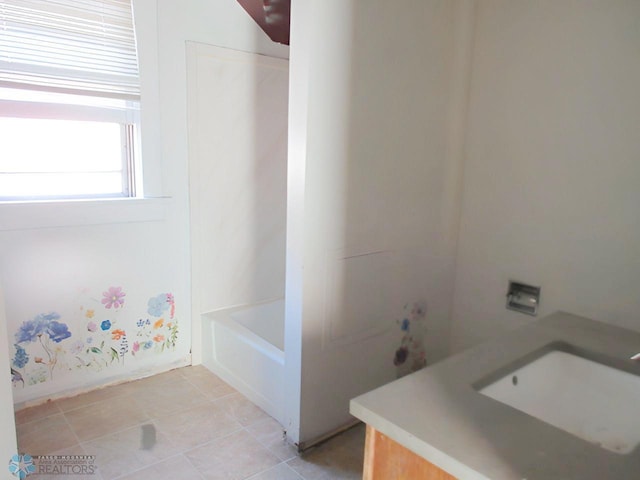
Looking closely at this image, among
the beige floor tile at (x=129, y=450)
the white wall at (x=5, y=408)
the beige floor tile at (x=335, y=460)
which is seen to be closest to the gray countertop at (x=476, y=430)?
the beige floor tile at (x=335, y=460)

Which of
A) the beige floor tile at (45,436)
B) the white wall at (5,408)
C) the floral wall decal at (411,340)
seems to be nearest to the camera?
the white wall at (5,408)

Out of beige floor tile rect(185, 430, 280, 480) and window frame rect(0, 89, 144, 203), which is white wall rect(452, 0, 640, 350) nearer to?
beige floor tile rect(185, 430, 280, 480)

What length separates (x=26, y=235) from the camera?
2.06 meters

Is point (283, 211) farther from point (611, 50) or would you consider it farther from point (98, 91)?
point (611, 50)

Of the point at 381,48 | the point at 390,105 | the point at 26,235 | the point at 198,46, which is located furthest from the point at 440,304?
the point at 26,235

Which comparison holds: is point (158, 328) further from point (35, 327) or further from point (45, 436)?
point (45, 436)

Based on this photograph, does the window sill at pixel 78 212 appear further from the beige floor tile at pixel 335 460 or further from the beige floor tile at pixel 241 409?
the beige floor tile at pixel 335 460

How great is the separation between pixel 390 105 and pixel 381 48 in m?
0.22

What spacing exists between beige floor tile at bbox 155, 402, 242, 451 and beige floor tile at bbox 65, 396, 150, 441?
13 cm

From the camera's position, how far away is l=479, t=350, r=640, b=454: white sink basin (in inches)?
42.7

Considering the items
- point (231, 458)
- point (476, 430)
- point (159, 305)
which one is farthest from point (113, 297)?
point (476, 430)

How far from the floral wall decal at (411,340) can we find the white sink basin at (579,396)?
1.00 meters

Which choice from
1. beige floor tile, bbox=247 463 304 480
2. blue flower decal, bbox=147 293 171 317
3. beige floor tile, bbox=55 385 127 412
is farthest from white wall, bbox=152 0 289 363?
beige floor tile, bbox=247 463 304 480

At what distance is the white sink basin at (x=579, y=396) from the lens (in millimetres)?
1084
